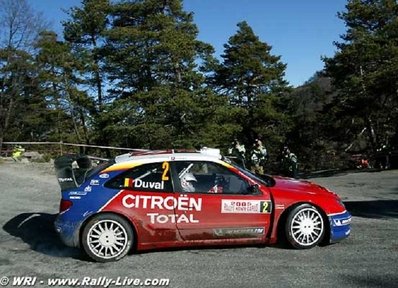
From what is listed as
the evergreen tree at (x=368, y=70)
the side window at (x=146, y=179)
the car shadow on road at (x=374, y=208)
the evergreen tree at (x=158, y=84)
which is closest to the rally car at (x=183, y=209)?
the side window at (x=146, y=179)

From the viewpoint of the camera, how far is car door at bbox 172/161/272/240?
683cm

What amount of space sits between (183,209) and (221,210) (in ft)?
1.70

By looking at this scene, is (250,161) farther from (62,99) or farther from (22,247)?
(62,99)

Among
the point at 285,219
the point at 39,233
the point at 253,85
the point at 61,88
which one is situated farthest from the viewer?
the point at 253,85

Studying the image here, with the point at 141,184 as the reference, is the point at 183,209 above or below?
below

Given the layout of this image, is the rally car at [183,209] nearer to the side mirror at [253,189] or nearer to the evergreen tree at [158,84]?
the side mirror at [253,189]

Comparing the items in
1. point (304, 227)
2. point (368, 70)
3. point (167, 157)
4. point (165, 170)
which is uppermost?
point (368, 70)

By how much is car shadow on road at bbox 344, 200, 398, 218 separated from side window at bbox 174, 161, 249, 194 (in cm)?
350

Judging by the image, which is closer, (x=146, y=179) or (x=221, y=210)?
(x=221, y=210)

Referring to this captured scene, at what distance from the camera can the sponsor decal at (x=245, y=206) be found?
689 centimetres

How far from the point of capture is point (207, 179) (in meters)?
7.13

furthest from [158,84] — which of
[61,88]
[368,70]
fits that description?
[368,70]

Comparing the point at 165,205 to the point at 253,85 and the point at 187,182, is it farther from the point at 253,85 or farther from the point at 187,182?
the point at 253,85

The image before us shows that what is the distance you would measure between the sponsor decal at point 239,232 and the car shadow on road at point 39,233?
6.18ft
